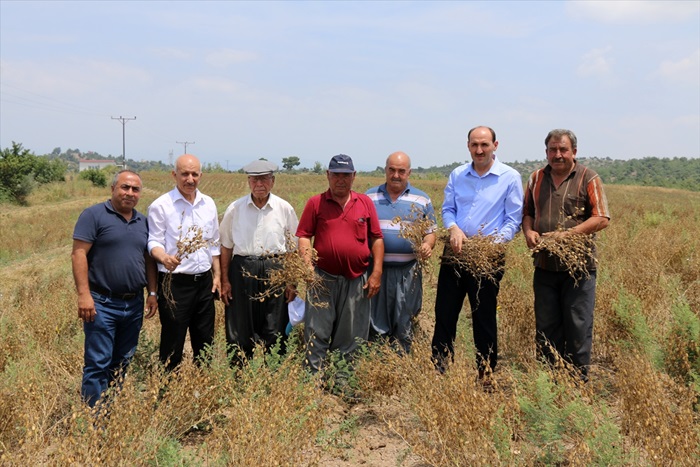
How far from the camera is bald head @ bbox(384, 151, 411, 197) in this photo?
4.21 m

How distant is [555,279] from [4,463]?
→ 356 cm

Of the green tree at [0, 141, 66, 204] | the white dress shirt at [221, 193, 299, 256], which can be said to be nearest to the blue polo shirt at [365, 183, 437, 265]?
the white dress shirt at [221, 193, 299, 256]

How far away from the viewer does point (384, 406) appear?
384 centimetres

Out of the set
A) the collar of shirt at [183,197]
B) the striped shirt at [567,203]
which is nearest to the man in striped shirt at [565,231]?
A: the striped shirt at [567,203]

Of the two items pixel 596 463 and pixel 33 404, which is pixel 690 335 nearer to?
pixel 596 463

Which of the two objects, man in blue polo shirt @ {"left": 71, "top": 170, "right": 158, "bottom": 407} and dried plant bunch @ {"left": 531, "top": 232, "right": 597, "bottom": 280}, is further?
dried plant bunch @ {"left": 531, "top": 232, "right": 597, "bottom": 280}

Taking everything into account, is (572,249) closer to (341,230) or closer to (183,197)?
(341,230)

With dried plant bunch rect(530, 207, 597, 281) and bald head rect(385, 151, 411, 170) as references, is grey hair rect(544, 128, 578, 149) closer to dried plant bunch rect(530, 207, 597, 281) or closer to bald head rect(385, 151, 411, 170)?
dried plant bunch rect(530, 207, 597, 281)

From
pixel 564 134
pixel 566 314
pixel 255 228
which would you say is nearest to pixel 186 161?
pixel 255 228

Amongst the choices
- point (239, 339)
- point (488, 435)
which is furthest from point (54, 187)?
point (488, 435)

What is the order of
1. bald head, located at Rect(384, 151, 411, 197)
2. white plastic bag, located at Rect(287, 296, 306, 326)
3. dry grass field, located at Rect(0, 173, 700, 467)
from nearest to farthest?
1. dry grass field, located at Rect(0, 173, 700, 467)
2. bald head, located at Rect(384, 151, 411, 197)
3. white plastic bag, located at Rect(287, 296, 306, 326)

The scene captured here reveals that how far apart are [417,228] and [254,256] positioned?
1.32 meters

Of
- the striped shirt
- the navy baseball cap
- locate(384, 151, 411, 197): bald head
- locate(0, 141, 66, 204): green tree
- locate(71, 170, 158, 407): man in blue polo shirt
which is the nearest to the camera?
locate(71, 170, 158, 407): man in blue polo shirt

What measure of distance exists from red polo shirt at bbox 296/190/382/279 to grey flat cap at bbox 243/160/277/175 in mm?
415
